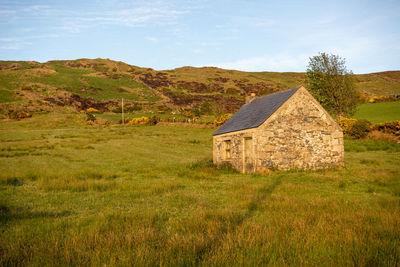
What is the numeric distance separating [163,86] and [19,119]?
172ft

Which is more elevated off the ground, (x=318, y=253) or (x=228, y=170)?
(x=318, y=253)

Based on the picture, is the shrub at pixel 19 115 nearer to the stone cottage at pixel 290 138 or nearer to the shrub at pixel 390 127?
the stone cottage at pixel 290 138

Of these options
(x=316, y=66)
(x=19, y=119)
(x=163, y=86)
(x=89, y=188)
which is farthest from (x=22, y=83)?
(x=89, y=188)

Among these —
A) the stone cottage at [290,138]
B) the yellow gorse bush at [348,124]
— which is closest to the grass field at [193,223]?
the stone cottage at [290,138]

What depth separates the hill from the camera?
58.6 metres

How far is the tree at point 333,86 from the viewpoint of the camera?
36250 millimetres

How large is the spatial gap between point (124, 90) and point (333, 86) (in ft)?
199

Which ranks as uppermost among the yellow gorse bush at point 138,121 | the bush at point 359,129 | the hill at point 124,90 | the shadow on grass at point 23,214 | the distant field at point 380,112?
the hill at point 124,90

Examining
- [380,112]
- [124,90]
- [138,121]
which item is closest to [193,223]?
[138,121]

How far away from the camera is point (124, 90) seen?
266 feet

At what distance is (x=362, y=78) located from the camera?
112812 millimetres

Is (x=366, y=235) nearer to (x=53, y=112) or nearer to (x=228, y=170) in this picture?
(x=228, y=170)

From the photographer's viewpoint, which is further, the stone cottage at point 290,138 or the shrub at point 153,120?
the shrub at point 153,120

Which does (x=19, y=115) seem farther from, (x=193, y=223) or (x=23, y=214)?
(x=193, y=223)
